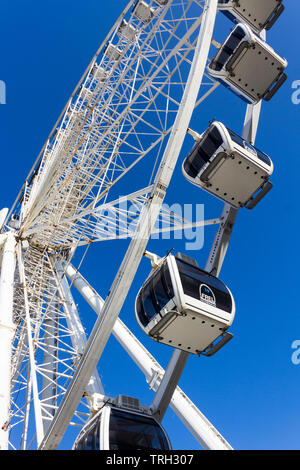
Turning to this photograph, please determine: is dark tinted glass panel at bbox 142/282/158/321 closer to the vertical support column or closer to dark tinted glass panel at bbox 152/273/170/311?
dark tinted glass panel at bbox 152/273/170/311

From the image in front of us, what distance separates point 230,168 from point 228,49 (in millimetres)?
2926

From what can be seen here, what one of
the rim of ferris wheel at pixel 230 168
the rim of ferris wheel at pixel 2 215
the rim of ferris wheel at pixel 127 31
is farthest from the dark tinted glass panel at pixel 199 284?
the rim of ferris wheel at pixel 2 215

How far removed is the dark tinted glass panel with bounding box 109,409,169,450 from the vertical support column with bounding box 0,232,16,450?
293cm

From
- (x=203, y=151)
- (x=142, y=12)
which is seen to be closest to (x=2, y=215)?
(x=142, y=12)

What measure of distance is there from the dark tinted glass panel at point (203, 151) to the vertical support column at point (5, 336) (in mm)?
5511

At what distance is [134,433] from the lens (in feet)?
20.2

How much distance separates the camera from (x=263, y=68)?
9.43 metres

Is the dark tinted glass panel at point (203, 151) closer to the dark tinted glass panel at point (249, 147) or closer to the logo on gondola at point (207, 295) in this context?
the dark tinted glass panel at point (249, 147)

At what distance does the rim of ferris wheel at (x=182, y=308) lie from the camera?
6.45 m

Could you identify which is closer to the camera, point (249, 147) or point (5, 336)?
point (249, 147)

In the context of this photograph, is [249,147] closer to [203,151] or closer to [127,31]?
[203,151]

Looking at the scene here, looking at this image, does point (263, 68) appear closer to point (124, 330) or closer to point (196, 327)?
point (196, 327)
